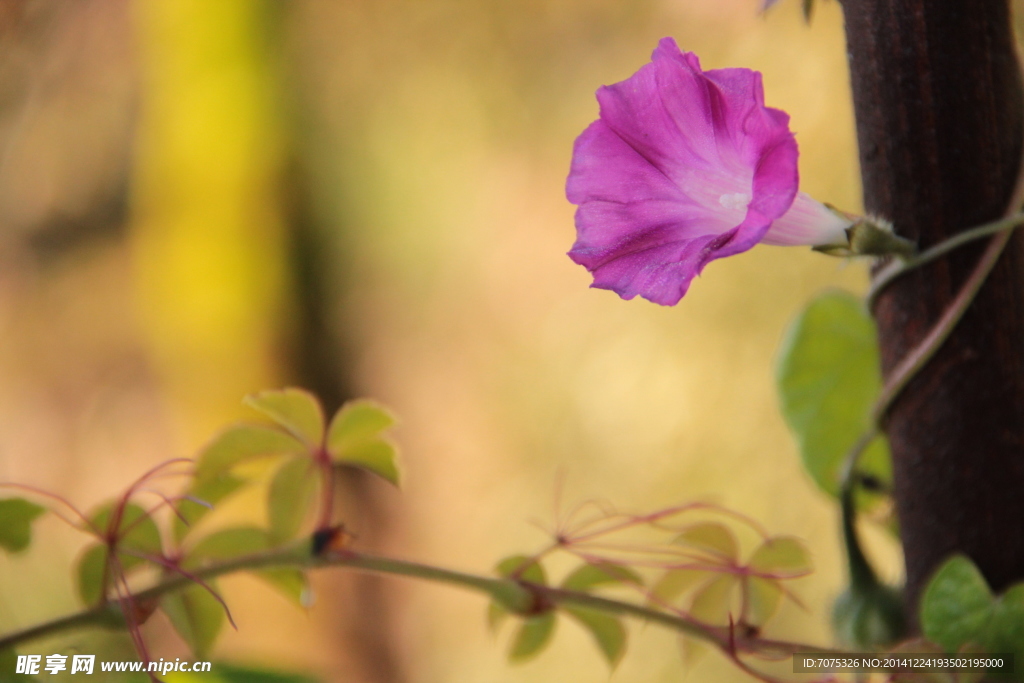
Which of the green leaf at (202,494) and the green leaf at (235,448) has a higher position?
the green leaf at (235,448)

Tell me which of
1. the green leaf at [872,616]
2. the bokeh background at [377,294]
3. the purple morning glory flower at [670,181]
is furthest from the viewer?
the bokeh background at [377,294]

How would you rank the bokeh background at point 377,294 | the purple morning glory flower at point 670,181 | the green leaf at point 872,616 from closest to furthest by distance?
1. the purple morning glory flower at point 670,181
2. the green leaf at point 872,616
3. the bokeh background at point 377,294

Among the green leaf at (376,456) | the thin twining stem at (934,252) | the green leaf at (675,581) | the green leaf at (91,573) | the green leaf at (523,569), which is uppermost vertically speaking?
the thin twining stem at (934,252)

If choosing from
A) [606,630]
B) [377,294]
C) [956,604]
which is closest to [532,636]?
[606,630]

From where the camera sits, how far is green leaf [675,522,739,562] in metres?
0.26

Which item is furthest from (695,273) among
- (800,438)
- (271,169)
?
(271,169)

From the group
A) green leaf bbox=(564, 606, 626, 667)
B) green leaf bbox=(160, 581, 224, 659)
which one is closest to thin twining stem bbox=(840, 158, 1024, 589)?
green leaf bbox=(564, 606, 626, 667)

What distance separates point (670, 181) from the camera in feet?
0.59

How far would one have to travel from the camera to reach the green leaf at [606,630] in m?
0.26

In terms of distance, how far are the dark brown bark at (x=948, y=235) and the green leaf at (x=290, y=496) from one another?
0.59ft

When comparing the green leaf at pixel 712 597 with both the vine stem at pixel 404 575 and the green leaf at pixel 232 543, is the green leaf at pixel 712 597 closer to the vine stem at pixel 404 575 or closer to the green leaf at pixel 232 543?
the vine stem at pixel 404 575

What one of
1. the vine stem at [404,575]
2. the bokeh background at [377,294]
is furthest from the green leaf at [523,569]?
the bokeh background at [377,294]

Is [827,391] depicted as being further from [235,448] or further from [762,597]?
[235,448]

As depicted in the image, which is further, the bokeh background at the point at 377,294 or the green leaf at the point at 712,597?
the bokeh background at the point at 377,294
